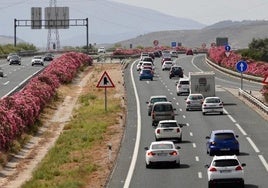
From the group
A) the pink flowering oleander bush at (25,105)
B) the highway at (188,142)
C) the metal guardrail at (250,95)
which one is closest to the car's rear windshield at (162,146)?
the highway at (188,142)

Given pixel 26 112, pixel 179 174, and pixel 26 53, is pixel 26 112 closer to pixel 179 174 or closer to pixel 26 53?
pixel 179 174

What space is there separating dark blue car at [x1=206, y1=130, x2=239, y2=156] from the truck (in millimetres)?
29982

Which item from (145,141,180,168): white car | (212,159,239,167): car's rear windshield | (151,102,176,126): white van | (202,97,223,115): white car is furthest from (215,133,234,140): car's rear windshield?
(202,97,223,115): white car

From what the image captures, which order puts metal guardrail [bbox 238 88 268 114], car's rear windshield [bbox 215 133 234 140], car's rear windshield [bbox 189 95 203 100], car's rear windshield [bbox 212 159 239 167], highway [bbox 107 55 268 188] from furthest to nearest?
1. car's rear windshield [bbox 189 95 203 100]
2. metal guardrail [bbox 238 88 268 114]
3. car's rear windshield [bbox 215 133 234 140]
4. highway [bbox 107 55 268 188]
5. car's rear windshield [bbox 212 159 239 167]

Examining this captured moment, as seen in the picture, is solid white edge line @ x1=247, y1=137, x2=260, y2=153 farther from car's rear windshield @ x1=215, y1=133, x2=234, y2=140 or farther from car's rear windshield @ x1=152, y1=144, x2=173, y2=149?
car's rear windshield @ x1=152, y1=144, x2=173, y2=149

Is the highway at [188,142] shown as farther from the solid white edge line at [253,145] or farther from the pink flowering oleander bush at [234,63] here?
the pink flowering oleander bush at [234,63]

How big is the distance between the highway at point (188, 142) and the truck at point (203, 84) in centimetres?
173

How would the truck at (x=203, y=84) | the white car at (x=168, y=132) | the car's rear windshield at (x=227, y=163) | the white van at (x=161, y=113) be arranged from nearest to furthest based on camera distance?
the car's rear windshield at (x=227, y=163), the white car at (x=168, y=132), the white van at (x=161, y=113), the truck at (x=203, y=84)

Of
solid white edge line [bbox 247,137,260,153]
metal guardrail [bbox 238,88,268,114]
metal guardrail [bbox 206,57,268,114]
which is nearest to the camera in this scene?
solid white edge line [bbox 247,137,260,153]

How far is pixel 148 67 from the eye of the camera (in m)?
110

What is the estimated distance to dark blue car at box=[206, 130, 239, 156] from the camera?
43.0m

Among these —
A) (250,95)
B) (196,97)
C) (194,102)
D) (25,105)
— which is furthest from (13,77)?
(25,105)

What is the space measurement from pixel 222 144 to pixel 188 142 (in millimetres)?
6870

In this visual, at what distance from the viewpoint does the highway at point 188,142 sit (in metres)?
36.0
